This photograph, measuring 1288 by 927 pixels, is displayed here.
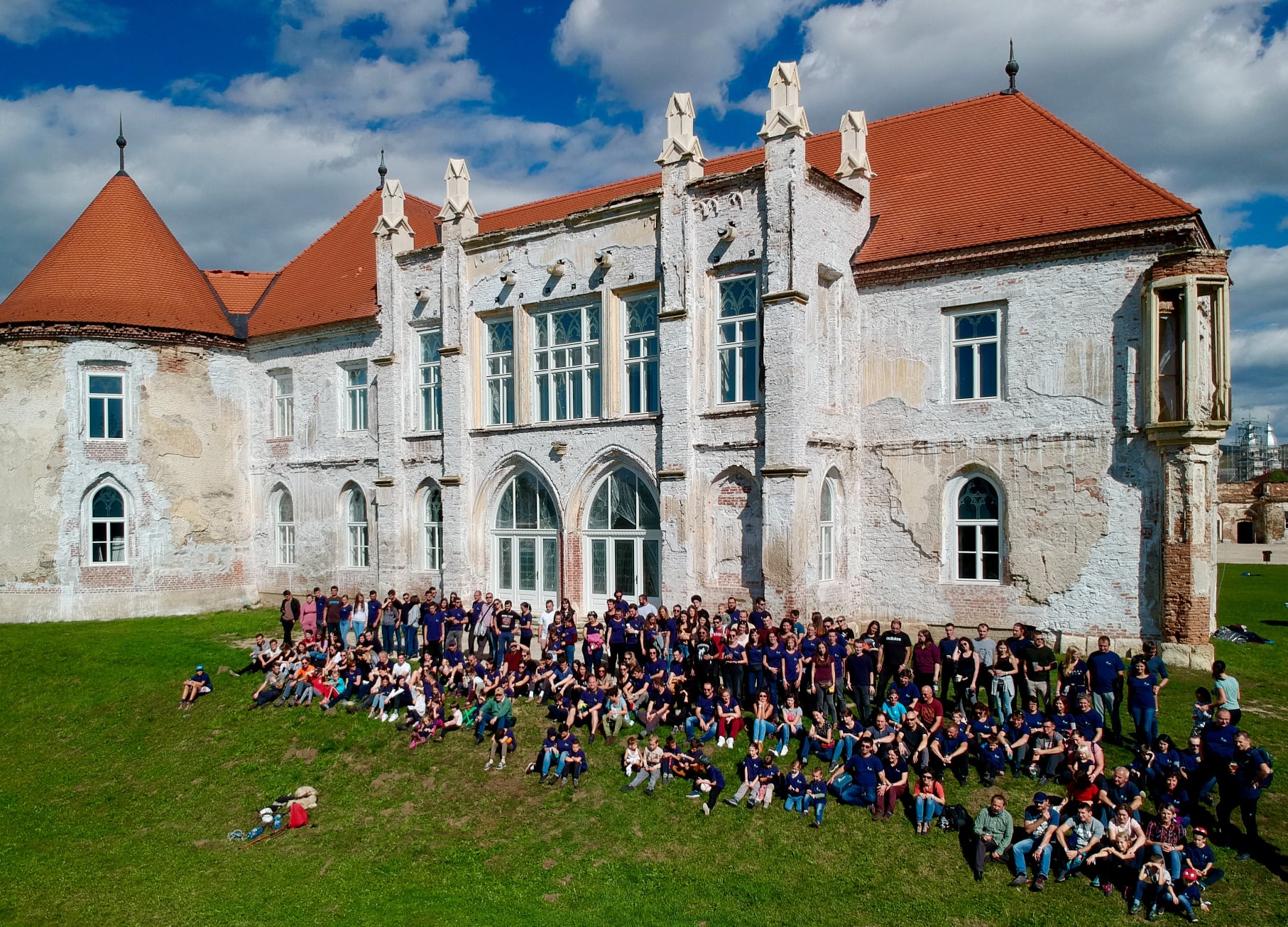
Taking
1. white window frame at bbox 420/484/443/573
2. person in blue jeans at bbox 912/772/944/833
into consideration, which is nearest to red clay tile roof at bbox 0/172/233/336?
white window frame at bbox 420/484/443/573

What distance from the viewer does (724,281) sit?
20359mm

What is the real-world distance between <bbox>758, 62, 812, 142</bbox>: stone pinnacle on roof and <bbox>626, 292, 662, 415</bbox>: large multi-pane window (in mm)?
4202

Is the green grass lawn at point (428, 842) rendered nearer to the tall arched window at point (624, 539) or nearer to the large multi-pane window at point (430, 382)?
the tall arched window at point (624, 539)

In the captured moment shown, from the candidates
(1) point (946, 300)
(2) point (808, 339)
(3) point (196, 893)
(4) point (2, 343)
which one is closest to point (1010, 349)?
(1) point (946, 300)

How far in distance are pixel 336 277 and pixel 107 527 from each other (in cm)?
906

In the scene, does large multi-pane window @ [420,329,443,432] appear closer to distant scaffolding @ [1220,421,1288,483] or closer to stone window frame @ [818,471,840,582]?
stone window frame @ [818,471,840,582]

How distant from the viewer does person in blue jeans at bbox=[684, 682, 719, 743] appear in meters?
15.5

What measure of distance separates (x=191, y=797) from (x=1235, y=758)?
592 inches

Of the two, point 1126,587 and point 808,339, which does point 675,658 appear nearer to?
point 808,339

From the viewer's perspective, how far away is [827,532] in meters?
20.3

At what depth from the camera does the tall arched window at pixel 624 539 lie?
21.3 m

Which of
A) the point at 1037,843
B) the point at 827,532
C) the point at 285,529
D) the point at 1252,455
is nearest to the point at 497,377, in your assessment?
the point at 827,532

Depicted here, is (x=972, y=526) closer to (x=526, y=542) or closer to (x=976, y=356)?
(x=976, y=356)

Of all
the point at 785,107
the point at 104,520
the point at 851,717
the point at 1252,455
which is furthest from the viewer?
the point at 1252,455
